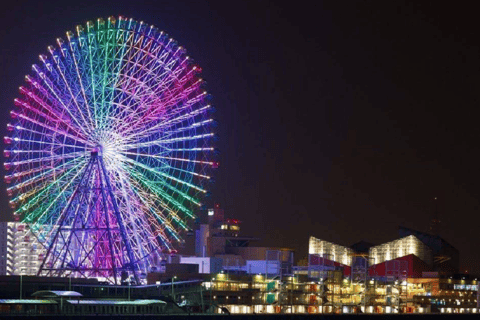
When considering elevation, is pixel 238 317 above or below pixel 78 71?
below

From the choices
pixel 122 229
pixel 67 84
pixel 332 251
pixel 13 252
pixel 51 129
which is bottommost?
pixel 13 252

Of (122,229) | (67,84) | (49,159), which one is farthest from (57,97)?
(122,229)

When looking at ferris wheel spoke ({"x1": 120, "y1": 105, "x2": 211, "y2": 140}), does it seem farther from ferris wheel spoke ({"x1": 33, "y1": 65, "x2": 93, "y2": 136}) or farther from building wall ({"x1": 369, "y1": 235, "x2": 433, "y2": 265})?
building wall ({"x1": 369, "y1": 235, "x2": 433, "y2": 265})

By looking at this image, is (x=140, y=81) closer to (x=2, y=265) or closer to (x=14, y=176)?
(x=14, y=176)

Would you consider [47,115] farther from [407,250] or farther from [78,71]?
[407,250]

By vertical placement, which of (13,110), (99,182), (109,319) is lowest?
(109,319)

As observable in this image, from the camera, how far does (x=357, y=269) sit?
14250 cm

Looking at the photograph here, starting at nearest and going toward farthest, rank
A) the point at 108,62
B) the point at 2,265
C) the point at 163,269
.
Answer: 1. the point at 108,62
2. the point at 163,269
3. the point at 2,265

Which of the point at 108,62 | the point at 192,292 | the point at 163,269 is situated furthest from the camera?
the point at 163,269

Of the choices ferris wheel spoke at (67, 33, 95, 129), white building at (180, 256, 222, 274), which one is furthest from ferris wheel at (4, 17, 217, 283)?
white building at (180, 256, 222, 274)

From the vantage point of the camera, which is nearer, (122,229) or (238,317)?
(122,229)

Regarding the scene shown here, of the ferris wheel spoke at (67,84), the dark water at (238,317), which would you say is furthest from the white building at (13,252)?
the ferris wheel spoke at (67,84)

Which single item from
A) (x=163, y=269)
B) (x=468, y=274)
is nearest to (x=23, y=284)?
(x=163, y=269)

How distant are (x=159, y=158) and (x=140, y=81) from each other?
20.4 feet
